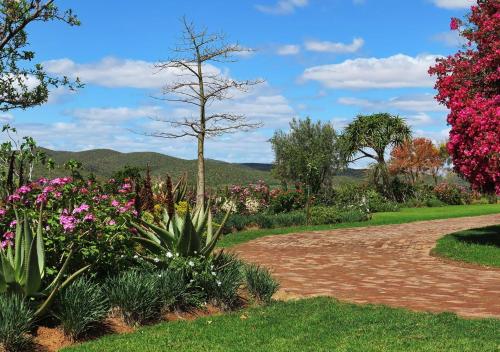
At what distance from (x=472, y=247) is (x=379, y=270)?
14.3 feet

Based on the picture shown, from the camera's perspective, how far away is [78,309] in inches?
258

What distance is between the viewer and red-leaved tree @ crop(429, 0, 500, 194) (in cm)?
1340

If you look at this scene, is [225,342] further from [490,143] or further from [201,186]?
[201,186]

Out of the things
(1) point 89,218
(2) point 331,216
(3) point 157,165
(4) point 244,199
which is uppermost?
(3) point 157,165

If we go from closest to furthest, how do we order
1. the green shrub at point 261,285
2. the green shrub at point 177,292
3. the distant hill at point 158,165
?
the green shrub at point 177,292 < the green shrub at point 261,285 < the distant hill at point 158,165

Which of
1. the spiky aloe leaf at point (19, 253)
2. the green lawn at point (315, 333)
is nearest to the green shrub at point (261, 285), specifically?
the green lawn at point (315, 333)

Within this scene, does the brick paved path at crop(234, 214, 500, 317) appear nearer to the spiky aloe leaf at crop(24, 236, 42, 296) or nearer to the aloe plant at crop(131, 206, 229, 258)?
the aloe plant at crop(131, 206, 229, 258)

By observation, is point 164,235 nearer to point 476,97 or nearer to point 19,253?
point 19,253

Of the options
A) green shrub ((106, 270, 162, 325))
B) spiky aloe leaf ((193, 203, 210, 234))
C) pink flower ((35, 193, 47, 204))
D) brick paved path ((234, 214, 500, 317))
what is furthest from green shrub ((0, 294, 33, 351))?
brick paved path ((234, 214, 500, 317))

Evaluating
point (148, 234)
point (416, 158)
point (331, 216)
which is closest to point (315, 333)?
point (148, 234)

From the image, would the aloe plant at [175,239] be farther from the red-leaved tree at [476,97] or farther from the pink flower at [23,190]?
the red-leaved tree at [476,97]

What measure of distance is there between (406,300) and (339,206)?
19394mm

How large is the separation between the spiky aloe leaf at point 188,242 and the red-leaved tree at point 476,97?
25.9 feet

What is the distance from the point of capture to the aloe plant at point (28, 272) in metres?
6.35
